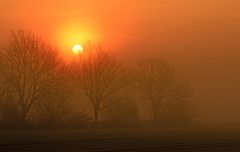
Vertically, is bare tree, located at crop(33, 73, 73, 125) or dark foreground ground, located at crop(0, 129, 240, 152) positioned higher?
bare tree, located at crop(33, 73, 73, 125)

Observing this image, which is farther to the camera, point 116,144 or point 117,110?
point 117,110

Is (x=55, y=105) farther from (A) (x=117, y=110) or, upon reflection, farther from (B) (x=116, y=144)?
(B) (x=116, y=144)

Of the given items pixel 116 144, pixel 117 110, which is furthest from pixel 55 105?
pixel 116 144

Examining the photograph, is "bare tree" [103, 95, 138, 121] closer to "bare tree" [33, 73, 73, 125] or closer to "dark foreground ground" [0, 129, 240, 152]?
"bare tree" [33, 73, 73, 125]

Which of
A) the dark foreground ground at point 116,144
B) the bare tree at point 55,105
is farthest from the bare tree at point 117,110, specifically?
the dark foreground ground at point 116,144

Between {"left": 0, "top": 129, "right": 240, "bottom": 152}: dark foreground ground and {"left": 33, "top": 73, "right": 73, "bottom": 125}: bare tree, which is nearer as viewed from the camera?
{"left": 0, "top": 129, "right": 240, "bottom": 152}: dark foreground ground

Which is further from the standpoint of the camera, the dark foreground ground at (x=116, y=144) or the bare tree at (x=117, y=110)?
the bare tree at (x=117, y=110)

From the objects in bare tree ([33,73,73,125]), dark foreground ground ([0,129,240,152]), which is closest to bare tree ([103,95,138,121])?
bare tree ([33,73,73,125])

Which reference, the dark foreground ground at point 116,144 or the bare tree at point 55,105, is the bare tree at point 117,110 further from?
the dark foreground ground at point 116,144

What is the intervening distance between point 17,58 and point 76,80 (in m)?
14.0

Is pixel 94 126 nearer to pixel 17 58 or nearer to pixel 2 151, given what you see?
pixel 17 58

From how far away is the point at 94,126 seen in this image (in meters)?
79.4

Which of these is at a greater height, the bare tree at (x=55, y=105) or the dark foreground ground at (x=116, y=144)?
the bare tree at (x=55, y=105)

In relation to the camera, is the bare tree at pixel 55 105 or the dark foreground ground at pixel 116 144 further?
the bare tree at pixel 55 105
